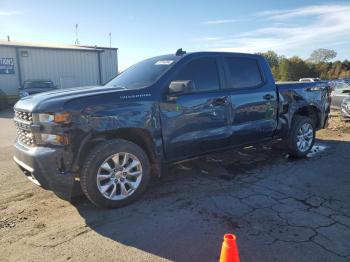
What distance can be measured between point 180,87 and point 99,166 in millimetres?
1449

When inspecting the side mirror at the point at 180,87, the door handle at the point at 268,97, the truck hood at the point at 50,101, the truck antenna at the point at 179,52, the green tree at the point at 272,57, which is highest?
the green tree at the point at 272,57

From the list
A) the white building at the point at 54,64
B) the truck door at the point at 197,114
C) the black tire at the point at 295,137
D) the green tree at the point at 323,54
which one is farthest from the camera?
the green tree at the point at 323,54

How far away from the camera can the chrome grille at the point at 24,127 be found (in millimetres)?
4031

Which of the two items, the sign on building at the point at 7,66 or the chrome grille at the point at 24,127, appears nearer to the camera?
the chrome grille at the point at 24,127

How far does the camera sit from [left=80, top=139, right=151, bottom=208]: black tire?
13.0ft

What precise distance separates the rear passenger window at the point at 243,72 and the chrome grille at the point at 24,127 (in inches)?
117

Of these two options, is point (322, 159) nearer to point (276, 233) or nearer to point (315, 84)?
point (315, 84)

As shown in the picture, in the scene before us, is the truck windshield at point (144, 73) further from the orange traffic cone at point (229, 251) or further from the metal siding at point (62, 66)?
the metal siding at point (62, 66)

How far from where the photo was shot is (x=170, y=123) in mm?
4551

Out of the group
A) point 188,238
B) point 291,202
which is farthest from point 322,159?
point 188,238

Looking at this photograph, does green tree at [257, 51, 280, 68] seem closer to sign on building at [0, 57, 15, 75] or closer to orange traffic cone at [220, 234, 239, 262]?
sign on building at [0, 57, 15, 75]

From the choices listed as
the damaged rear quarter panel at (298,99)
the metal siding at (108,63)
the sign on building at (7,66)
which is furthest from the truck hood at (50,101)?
the metal siding at (108,63)

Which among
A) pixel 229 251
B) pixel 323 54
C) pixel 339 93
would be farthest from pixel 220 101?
pixel 323 54

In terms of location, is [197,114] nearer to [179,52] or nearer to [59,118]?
[179,52]
